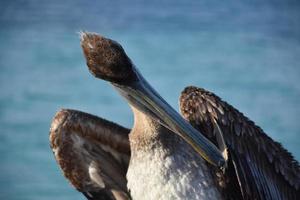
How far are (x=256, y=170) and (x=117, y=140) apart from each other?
1153 millimetres

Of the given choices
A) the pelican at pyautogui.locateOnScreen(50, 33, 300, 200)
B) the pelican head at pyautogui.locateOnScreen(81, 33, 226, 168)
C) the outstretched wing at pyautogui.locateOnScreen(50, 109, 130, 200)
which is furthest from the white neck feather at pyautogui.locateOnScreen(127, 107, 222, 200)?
the outstretched wing at pyautogui.locateOnScreen(50, 109, 130, 200)

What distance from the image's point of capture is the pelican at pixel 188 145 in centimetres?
848

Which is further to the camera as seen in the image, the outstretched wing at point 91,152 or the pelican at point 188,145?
the outstretched wing at point 91,152

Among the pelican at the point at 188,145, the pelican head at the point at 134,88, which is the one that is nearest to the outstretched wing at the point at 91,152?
the pelican at the point at 188,145

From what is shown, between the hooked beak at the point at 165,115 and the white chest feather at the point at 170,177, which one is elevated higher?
the hooked beak at the point at 165,115

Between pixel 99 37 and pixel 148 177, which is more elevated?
pixel 99 37

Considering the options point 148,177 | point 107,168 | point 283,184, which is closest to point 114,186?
point 107,168

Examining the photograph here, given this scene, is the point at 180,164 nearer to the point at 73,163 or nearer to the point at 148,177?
the point at 148,177

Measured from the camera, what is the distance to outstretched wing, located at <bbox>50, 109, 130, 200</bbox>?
912cm

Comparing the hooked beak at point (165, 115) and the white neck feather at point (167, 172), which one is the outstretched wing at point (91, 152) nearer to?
the white neck feather at point (167, 172)

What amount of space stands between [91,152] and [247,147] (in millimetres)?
1269

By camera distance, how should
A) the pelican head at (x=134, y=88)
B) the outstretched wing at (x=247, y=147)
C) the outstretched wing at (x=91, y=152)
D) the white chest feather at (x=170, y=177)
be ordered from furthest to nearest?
the outstretched wing at (x=91, y=152) < the outstretched wing at (x=247, y=147) < the white chest feather at (x=170, y=177) < the pelican head at (x=134, y=88)

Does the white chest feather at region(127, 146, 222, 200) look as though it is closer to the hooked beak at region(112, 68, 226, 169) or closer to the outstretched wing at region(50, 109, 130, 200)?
the hooked beak at region(112, 68, 226, 169)

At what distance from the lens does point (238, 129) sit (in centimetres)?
876
